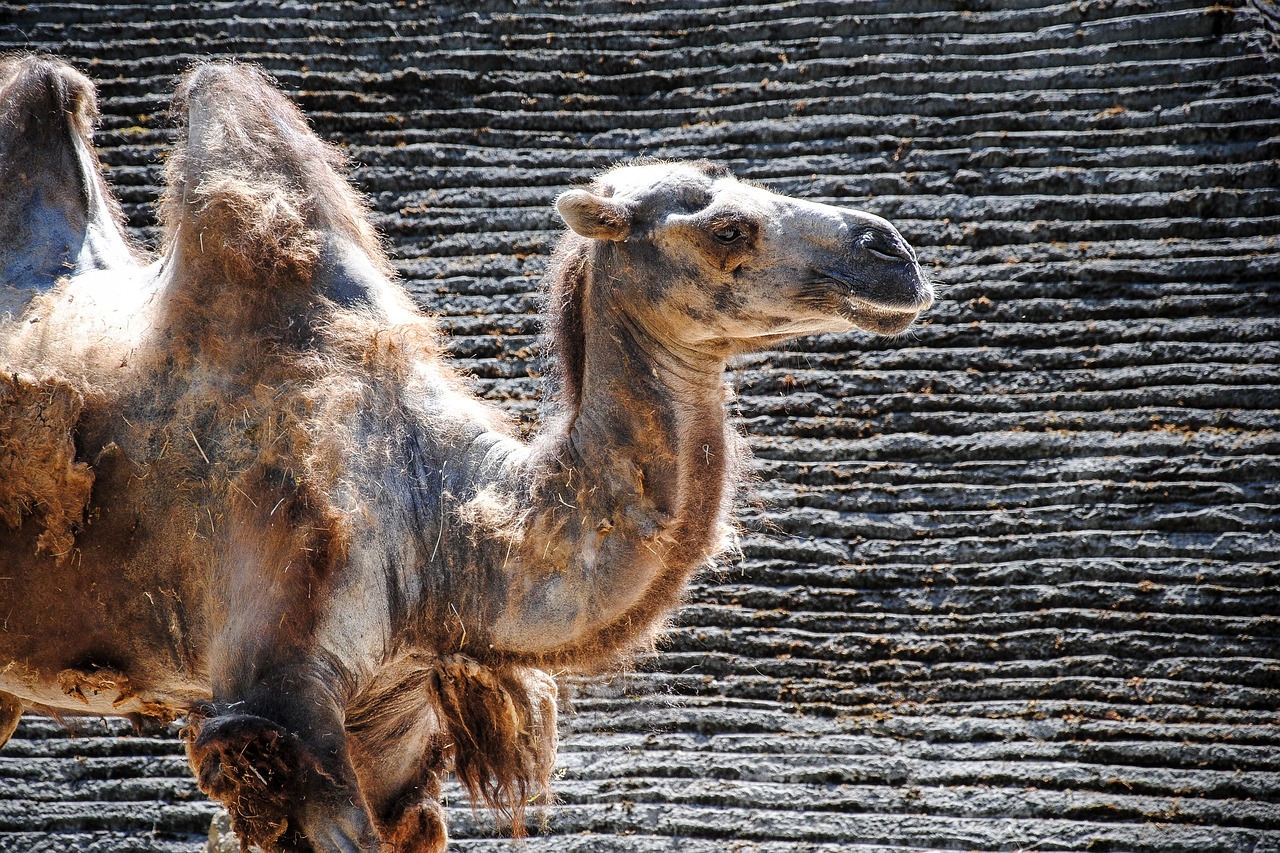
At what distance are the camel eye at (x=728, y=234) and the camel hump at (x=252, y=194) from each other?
1.13 meters

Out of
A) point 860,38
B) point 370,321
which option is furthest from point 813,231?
point 860,38

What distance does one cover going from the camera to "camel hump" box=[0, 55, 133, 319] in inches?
171

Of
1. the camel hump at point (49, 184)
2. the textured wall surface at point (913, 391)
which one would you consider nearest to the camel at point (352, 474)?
the camel hump at point (49, 184)

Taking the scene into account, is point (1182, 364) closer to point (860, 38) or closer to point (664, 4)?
point (860, 38)

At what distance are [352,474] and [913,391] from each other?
13.3 feet

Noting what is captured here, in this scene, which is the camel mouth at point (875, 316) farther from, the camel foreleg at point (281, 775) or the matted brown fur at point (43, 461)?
the matted brown fur at point (43, 461)

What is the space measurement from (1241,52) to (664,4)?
339 centimetres

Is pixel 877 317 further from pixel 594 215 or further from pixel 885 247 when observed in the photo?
pixel 594 215

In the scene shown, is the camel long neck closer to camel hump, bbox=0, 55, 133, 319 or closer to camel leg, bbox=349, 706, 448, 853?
camel leg, bbox=349, 706, 448, 853

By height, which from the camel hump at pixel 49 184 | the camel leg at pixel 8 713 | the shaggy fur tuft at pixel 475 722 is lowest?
the camel leg at pixel 8 713

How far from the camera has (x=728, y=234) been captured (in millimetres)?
3377

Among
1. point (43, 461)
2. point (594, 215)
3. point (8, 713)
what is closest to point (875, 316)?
point (594, 215)

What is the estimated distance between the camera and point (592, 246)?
3.65m

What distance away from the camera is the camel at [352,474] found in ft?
10.8
